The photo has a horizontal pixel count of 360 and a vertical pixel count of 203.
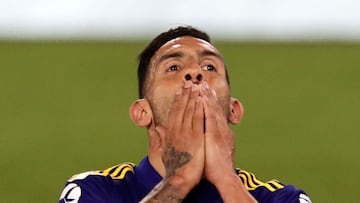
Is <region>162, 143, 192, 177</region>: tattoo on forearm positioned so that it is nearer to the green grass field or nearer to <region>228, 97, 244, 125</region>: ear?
<region>228, 97, 244, 125</region>: ear

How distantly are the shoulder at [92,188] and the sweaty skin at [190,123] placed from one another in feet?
0.67

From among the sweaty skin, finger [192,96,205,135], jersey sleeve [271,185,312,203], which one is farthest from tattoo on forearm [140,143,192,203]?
jersey sleeve [271,185,312,203]

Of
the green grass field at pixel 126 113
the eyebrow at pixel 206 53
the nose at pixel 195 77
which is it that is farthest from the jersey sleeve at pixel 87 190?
the green grass field at pixel 126 113

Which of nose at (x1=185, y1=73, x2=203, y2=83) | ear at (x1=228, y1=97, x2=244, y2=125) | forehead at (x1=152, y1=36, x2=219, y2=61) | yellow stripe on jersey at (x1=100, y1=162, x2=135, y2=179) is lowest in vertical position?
yellow stripe on jersey at (x1=100, y1=162, x2=135, y2=179)

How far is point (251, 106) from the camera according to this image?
34.4 ft

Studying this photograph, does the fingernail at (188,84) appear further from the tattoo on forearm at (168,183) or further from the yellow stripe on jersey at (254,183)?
the yellow stripe on jersey at (254,183)

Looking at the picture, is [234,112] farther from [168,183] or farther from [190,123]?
[168,183]

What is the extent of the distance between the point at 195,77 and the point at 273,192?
60 centimetres

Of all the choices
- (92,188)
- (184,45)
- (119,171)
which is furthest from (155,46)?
(92,188)

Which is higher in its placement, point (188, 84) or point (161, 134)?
point (188, 84)

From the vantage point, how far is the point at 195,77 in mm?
5332

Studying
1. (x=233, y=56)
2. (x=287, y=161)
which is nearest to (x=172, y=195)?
(x=287, y=161)

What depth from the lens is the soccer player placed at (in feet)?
16.9

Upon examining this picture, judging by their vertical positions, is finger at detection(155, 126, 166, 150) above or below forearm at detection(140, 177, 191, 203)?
above
